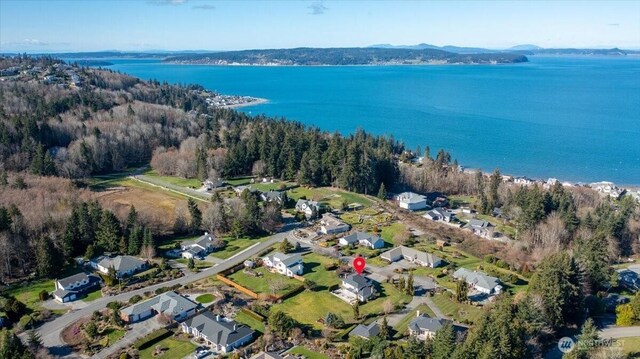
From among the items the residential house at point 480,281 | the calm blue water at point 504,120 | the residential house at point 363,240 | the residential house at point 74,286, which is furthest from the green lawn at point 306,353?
the calm blue water at point 504,120

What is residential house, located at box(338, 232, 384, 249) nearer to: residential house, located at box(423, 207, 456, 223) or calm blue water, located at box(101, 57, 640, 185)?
residential house, located at box(423, 207, 456, 223)

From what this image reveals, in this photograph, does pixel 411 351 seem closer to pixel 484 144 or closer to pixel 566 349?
pixel 566 349

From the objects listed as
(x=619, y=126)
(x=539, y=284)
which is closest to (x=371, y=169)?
(x=539, y=284)

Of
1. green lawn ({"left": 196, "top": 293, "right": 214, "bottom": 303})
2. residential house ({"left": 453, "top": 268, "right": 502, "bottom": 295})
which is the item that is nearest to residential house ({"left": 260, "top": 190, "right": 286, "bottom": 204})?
green lawn ({"left": 196, "top": 293, "right": 214, "bottom": 303})

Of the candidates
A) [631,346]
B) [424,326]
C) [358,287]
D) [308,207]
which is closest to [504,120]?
[308,207]

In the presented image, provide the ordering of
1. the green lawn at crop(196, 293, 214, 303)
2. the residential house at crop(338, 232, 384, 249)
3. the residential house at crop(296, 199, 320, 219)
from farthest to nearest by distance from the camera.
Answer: the residential house at crop(296, 199, 320, 219)
the residential house at crop(338, 232, 384, 249)
the green lawn at crop(196, 293, 214, 303)

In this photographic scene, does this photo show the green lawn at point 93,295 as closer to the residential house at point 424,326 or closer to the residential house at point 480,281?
the residential house at point 424,326
